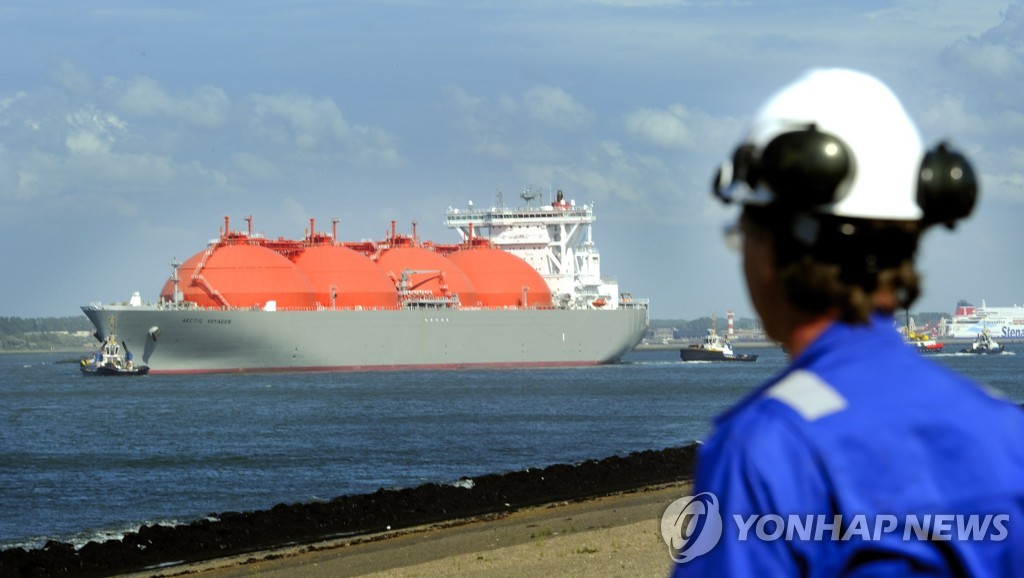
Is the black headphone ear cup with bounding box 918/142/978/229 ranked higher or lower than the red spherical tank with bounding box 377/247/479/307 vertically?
lower

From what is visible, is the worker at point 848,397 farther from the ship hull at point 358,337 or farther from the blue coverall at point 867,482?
the ship hull at point 358,337

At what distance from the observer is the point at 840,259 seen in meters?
1.33

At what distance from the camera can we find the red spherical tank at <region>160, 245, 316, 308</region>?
56.2 meters

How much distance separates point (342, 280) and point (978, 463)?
58013mm

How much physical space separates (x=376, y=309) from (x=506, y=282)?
8.08 metres

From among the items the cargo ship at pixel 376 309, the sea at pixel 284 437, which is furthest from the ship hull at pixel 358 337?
the sea at pixel 284 437

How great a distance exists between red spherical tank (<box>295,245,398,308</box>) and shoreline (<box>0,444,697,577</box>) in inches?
1600

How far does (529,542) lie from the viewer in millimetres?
10320

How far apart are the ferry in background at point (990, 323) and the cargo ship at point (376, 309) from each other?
78887 millimetres

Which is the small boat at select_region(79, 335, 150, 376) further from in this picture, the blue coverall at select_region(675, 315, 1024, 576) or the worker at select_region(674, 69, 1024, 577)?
the blue coverall at select_region(675, 315, 1024, 576)

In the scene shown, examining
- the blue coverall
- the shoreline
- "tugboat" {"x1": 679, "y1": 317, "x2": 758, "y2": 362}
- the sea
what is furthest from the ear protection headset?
"tugboat" {"x1": 679, "y1": 317, "x2": 758, "y2": 362}

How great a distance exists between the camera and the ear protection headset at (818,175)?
1274mm

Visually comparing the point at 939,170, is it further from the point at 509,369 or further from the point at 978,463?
the point at 509,369

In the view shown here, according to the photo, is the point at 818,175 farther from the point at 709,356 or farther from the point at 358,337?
the point at 709,356
